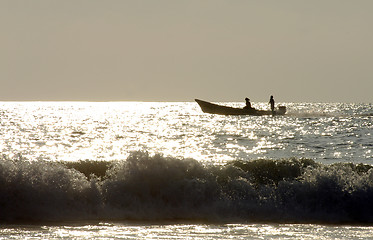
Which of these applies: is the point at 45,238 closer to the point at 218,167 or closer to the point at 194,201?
the point at 194,201

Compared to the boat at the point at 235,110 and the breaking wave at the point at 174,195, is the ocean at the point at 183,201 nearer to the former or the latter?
the breaking wave at the point at 174,195

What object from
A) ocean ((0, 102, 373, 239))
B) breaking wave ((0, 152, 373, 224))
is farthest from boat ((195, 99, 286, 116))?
breaking wave ((0, 152, 373, 224))

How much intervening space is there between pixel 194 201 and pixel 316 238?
4863 millimetres

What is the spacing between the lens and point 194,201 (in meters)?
18.5

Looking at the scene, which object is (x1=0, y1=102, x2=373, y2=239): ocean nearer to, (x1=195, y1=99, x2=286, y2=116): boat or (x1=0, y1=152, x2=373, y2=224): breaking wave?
(x1=0, y1=152, x2=373, y2=224): breaking wave

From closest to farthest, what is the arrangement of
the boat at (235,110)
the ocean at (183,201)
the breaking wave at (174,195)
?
the ocean at (183,201)
the breaking wave at (174,195)
the boat at (235,110)

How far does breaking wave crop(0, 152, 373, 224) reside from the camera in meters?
17.7

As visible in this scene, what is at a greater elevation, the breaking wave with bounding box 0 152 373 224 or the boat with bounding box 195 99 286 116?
the boat with bounding box 195 99 286 116

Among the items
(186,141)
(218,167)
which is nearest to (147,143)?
(186,141)

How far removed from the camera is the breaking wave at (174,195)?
1767cm

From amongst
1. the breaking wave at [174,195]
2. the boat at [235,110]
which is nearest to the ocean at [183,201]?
the breaking wave at [174,195]

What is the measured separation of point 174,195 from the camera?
18719 millimetres

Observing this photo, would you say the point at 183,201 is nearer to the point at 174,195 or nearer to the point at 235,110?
the point at 174,195

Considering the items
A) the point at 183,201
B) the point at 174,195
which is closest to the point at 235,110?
the point at 174,195
